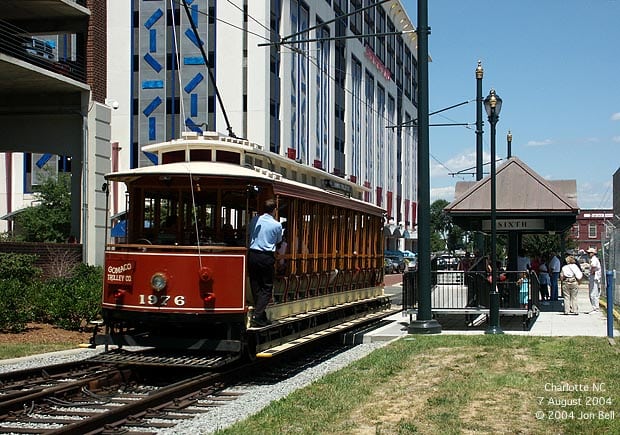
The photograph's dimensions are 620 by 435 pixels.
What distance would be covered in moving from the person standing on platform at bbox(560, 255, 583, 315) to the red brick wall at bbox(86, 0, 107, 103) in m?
15.0

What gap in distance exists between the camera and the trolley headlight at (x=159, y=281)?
36.9 ft

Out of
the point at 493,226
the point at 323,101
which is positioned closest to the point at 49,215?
the point at 323,101

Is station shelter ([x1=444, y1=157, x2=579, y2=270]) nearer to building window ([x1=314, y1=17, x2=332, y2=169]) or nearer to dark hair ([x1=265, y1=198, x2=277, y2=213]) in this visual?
dark hair ([x1=265, y1=198, x2=277, y2=213])

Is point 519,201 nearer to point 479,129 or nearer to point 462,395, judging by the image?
point 479,129

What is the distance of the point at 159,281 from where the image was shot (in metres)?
11.3

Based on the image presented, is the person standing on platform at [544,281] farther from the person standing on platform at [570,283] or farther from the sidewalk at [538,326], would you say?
the person standing on platform at [570,283]

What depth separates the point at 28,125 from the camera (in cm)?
2662

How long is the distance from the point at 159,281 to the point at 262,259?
1437 mm

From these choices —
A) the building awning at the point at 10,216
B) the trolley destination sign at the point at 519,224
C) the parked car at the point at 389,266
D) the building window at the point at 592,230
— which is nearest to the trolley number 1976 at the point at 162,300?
the trolley destination sign at the point at 519,224

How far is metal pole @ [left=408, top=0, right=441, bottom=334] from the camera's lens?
1719 cm

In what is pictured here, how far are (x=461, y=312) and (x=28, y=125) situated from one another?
15.6 meters

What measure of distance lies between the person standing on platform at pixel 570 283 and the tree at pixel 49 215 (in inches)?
1166

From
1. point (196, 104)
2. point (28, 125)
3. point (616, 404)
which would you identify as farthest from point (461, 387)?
point (196, 104)

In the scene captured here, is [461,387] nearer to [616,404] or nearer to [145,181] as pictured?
[616,404]
